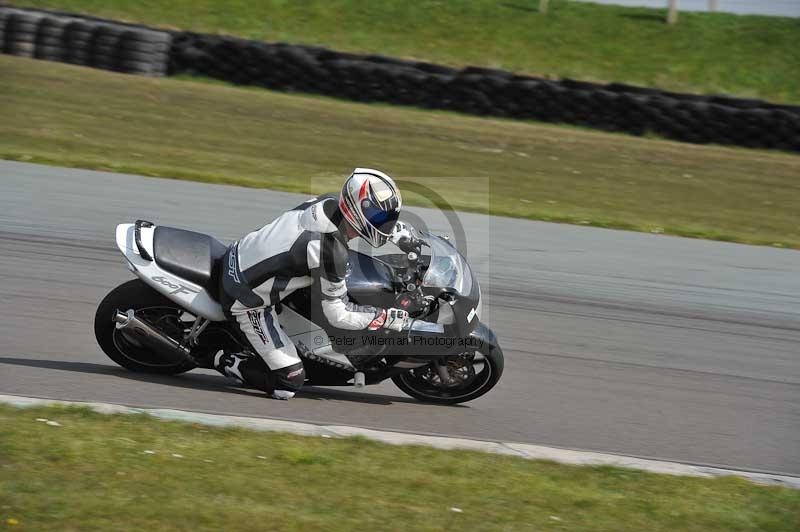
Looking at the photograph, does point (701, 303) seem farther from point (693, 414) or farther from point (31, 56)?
point (31, 56)

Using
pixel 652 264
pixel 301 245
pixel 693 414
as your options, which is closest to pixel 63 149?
pixel 652 264

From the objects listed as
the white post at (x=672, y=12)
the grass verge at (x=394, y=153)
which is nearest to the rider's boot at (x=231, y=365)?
the grass verge at (x=394, y=153)

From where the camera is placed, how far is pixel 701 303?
955cm

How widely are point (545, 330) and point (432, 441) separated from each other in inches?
114

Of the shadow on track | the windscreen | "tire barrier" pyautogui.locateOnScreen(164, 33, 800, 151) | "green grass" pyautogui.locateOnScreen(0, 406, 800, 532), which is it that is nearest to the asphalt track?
the shadow on track

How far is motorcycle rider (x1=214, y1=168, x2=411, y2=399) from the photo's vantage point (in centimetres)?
556

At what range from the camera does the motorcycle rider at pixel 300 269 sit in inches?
219

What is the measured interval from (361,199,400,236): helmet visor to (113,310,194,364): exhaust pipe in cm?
151

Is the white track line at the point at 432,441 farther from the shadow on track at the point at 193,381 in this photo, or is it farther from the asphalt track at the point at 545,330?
the shadow on track at the point at 193,381

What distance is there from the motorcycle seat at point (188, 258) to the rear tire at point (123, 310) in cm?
28

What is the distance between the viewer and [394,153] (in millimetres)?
15680

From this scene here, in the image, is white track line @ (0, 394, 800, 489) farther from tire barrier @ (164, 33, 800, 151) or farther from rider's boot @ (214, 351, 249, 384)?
tire barrier @ (164, 33, 800, 151)

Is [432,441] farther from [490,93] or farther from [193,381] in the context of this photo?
[490,93]

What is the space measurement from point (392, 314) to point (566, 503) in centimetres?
160
